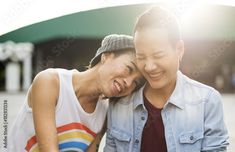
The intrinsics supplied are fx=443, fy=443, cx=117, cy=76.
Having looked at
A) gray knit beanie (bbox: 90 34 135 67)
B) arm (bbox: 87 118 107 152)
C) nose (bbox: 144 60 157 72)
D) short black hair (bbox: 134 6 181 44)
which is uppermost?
short black hair (bbox: 134 6 181 44)

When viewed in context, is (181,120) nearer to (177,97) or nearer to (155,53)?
(177,97)

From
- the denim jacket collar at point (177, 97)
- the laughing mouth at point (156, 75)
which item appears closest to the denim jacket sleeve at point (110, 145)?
the denim jacket collar at point (177, 97)

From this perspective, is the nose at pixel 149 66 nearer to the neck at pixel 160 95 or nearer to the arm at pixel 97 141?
the neck at pixel 160 95

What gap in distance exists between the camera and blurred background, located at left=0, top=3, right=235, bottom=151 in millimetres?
1259

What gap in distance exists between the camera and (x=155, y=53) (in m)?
1.04

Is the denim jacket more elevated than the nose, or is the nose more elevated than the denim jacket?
the nose

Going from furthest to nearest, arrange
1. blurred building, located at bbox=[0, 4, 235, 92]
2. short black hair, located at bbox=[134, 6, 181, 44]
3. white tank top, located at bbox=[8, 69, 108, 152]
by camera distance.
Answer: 1. blurred building, located at bbox=[0, 4, 235, 92]
2. white tank top, located at bbox=[8, 69, 108, 152]
3. short black hair, located at bbox=[134, 6, 181, 44]

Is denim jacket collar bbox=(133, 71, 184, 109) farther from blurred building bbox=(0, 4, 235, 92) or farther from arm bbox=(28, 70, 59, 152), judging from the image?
arm bbox=(28, 70, 59, 152)

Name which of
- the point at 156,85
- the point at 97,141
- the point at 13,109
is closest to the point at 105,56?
the point at 156,85

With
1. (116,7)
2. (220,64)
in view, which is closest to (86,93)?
(116,7)

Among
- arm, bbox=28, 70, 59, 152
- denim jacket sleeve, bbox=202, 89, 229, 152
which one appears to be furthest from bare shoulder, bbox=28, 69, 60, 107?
denim jacket sleeve, bbox=202, 89, 229, 152

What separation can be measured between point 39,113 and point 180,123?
0.35 meters

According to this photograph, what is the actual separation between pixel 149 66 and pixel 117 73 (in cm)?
8

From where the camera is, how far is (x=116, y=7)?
129cm
